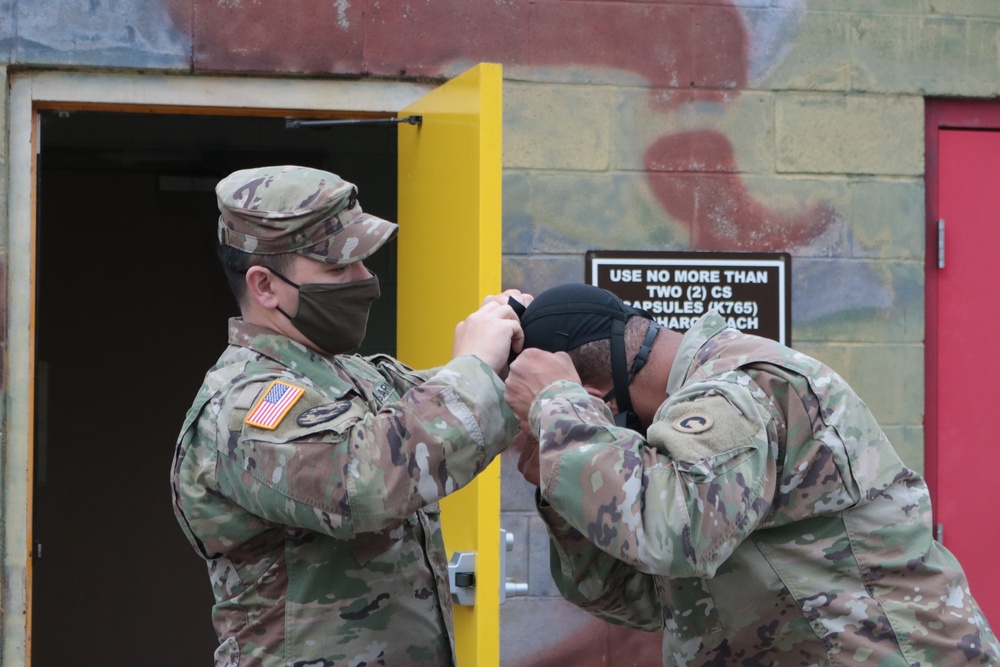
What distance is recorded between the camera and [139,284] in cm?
595

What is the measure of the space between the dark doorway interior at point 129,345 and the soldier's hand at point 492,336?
368 cm

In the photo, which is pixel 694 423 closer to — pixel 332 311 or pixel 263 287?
pixel 332 311

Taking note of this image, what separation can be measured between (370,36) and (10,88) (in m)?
1.09

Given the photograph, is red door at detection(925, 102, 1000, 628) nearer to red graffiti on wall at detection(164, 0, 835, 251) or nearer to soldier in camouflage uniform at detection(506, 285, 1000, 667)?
red graffiti on wall at detection(164, 0, 835, 251)

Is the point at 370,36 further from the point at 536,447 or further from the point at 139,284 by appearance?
the point at 139,284

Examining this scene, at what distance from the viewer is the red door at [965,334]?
3.76 meters

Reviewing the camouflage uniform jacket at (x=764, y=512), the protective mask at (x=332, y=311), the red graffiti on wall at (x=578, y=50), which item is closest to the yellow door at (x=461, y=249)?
the red graffiti on wall at (x=578, y=50)

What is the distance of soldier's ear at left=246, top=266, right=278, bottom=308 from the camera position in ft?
6.56

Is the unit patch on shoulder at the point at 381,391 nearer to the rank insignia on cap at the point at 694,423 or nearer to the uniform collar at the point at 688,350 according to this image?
the uniform collar at the point at 688,350

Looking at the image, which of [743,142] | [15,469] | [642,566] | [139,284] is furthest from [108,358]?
[642,566]

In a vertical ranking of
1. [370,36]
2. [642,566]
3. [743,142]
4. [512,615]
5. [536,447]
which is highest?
[370,36]

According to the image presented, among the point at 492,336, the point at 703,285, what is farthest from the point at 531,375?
the point at 703,285

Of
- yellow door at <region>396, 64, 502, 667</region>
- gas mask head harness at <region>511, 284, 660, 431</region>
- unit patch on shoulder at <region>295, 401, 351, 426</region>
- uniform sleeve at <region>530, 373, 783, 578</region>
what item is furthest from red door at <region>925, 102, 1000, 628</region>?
unit patch on shoulder at <region>295, 401, 351, 426</region>

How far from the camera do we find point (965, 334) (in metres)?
3.78
